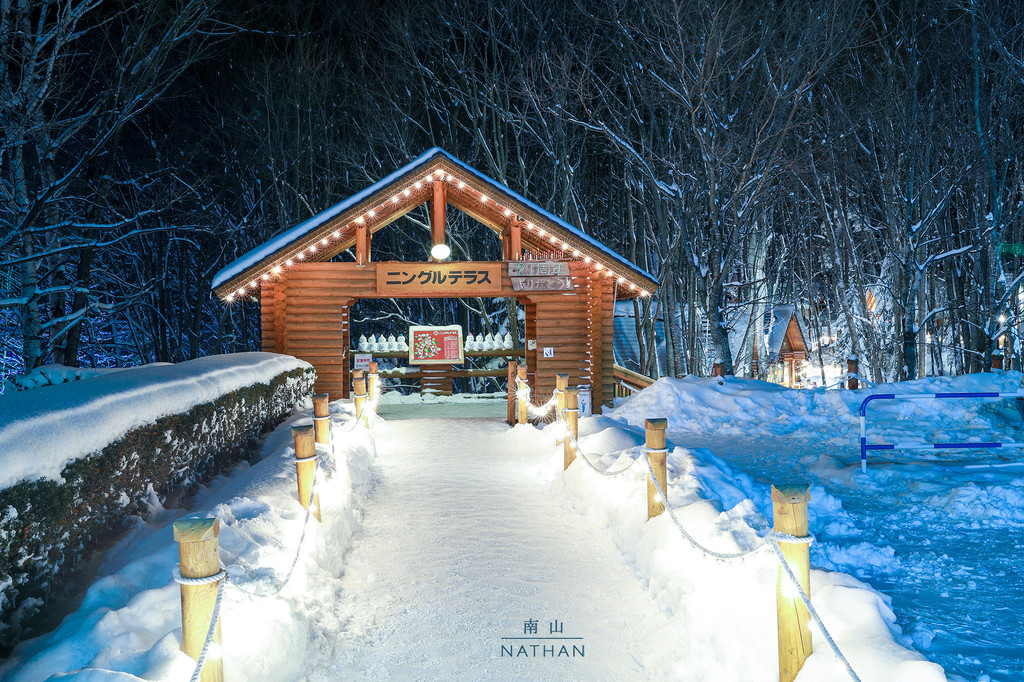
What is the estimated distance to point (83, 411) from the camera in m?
5.21

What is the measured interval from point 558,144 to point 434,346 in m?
10.3

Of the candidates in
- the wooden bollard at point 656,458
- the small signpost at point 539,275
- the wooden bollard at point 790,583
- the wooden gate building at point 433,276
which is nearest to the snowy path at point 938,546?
the wooden bollard at point 790,583

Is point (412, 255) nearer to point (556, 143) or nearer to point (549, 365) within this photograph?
point (556, 143)

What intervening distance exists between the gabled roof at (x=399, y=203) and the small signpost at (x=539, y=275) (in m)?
0.54

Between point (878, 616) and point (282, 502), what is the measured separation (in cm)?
506

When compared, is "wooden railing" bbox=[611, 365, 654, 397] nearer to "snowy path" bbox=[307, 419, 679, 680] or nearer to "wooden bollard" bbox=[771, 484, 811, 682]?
"snowy path" bbox=[307, 419, 679, 680]

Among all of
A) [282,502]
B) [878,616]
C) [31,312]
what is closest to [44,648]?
[282,502]

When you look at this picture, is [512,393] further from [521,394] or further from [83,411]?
[83,411]

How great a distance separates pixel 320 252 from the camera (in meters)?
15.8

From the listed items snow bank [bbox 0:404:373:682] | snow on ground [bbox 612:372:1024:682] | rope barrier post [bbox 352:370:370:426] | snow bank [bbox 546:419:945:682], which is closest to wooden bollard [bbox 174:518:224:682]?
snow bank [bbox 0:404:373:682]

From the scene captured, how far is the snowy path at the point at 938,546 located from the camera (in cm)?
482

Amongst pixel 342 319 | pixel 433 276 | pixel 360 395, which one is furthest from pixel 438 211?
pixel 360 395

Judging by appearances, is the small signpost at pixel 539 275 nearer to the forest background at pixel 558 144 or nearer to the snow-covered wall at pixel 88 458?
the forest background at pixel 558 144

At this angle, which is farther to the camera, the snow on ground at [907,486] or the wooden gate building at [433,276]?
the wooden gate building at [433,276]
